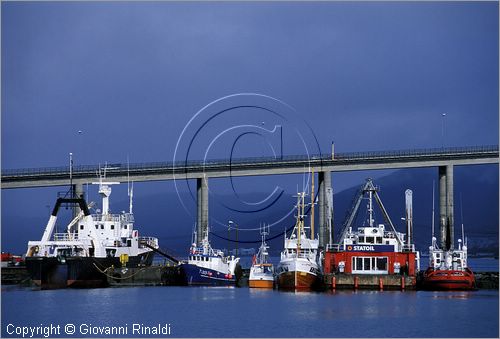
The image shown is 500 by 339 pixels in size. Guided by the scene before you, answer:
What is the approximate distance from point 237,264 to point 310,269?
1812 cm

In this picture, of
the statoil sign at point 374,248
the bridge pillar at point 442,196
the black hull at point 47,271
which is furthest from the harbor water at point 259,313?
the bridge pillar at point 442,196

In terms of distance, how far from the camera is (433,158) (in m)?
154

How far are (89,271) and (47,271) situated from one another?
4.67 metres

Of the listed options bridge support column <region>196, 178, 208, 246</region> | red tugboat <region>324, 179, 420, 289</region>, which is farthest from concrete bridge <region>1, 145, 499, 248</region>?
red tugboat <region>324, 179, 420, 289</region>

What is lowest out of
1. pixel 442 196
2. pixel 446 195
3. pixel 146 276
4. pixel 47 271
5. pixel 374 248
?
pixel 146 276

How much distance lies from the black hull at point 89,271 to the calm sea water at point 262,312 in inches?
211

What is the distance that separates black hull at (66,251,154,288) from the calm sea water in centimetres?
535

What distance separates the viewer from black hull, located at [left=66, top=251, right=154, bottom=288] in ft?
370

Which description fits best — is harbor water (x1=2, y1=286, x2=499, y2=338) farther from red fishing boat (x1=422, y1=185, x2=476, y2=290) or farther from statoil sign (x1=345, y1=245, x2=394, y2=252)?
statoil sign (x1=345, y1=245, x2=394, y2=252)

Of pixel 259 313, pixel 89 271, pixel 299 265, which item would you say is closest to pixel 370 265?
pixel 299 265

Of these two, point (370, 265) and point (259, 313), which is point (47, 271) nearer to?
point (259, 313)

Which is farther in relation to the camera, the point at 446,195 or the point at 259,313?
the point at 446,195

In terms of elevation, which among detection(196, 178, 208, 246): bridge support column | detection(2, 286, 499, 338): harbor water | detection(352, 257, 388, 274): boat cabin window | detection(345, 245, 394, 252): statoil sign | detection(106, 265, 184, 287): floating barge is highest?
detection(196, 178, 208, 246): bridge support column

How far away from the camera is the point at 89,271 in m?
114
